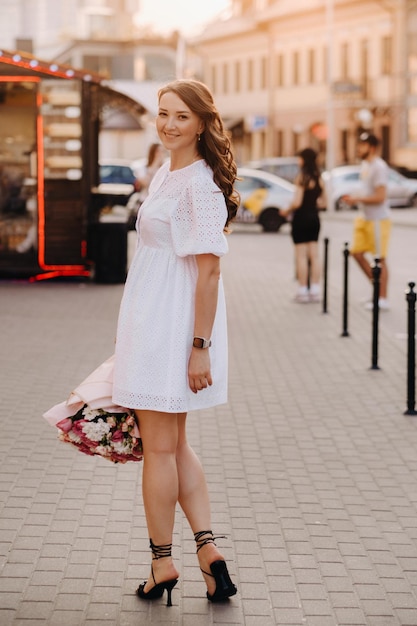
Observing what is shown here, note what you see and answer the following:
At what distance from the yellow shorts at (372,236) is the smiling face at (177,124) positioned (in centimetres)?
989

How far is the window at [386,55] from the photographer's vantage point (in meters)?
59.4

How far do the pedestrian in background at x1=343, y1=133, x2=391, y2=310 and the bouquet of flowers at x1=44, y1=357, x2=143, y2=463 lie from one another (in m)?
9.53

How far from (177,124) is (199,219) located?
381mm

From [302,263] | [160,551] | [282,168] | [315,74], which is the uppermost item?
[315,74]

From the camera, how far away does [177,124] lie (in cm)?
500

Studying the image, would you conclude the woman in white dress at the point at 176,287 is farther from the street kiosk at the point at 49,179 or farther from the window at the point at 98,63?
the window at the point at 98,63

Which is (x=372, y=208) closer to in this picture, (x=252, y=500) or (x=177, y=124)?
(x=252, y=500)

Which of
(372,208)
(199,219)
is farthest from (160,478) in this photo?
(372,208)

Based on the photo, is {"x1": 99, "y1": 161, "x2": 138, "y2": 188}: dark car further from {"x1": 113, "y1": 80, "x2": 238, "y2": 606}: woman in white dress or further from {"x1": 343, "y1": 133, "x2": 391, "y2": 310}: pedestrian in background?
{"x1": 113, "y1": 80, "x2": 238, "y2": 606}: woman in white dress

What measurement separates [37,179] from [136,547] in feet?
41.5

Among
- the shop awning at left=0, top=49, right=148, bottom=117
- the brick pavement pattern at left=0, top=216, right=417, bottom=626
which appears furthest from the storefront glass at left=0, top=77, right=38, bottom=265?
the brick pavement pattern at left=0, top=216, right=417, bottom=626

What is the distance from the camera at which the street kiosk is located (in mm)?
17828

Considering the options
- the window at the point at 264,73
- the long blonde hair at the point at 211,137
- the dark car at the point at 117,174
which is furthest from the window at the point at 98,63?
the long blonde hair at the point at 211,137

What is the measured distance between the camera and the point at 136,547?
5.94 metres
